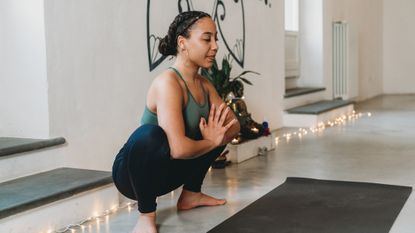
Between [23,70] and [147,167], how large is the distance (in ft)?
3.44

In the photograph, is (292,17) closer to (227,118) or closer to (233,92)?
(233,92)

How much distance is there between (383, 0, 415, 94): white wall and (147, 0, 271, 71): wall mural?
5.18 m

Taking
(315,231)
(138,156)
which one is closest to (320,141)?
(315,231)

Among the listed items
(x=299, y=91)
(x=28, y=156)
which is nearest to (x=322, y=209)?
(x=28, y=156)

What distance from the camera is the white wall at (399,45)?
9.96 meters

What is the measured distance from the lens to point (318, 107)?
6.11 m

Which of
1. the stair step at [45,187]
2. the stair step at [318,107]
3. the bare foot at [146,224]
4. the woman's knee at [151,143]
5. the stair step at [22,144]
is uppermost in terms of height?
the woman's knee at [151,143]

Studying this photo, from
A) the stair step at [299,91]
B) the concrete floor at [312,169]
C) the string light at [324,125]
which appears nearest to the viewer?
the concrete floor at [312,169]

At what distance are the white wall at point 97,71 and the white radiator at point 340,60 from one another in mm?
3874

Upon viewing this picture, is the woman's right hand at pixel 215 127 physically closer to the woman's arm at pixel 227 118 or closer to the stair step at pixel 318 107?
the woman's arm at pixel 227 118

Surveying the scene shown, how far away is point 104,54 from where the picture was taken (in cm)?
327

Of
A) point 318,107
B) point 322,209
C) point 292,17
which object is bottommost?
point 322,209

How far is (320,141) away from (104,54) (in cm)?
224

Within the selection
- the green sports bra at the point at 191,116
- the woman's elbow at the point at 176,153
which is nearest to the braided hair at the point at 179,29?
the green sports bra at the point at 191,116
